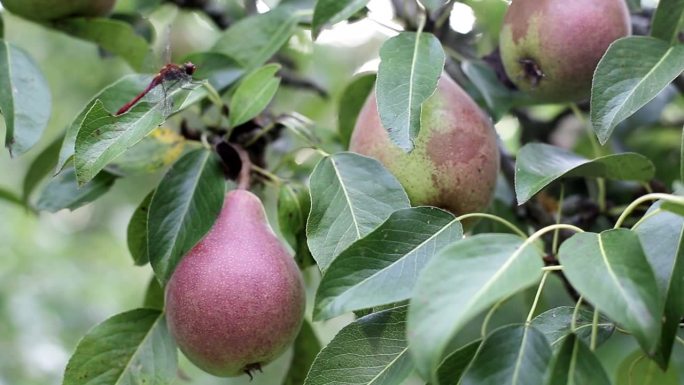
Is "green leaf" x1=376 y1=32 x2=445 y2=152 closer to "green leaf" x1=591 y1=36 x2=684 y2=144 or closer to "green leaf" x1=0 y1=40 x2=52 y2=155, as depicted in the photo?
"green leaf" x1=591 y1=36 x2=684 y2=144

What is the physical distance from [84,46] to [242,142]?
1.49 m

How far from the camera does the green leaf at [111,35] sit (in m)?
1.46

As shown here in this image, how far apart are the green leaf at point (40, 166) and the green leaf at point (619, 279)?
956 mm

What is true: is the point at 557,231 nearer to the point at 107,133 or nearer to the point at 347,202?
the point at 347,202

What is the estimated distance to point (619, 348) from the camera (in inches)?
79.3

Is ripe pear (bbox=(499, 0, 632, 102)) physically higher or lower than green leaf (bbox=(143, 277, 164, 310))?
higher

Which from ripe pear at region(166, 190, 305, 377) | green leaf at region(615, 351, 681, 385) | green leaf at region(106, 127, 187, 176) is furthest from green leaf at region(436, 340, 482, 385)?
green leaf at region(106, 127, 187, 176)

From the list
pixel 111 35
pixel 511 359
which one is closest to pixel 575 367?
pixel 511 359

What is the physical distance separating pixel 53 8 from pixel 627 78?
90 centimetres

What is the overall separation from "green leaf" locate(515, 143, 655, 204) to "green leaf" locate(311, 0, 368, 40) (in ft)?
1.02

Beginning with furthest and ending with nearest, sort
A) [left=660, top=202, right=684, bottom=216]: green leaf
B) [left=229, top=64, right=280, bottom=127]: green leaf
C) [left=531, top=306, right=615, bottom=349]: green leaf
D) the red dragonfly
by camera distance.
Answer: [left=229, top=64, right=280, bottom=127]: green leaf, the red dragonfly, [left=531, top=306, right=615, bottom=349]: green leaf, [left=660, top=202, right=684, bottom=216]: green leaf

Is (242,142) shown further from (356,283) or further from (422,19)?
(356,283)

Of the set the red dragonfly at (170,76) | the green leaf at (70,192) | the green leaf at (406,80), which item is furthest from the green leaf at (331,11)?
the green leaf at (70,192)

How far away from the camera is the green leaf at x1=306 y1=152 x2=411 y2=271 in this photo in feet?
3.45
